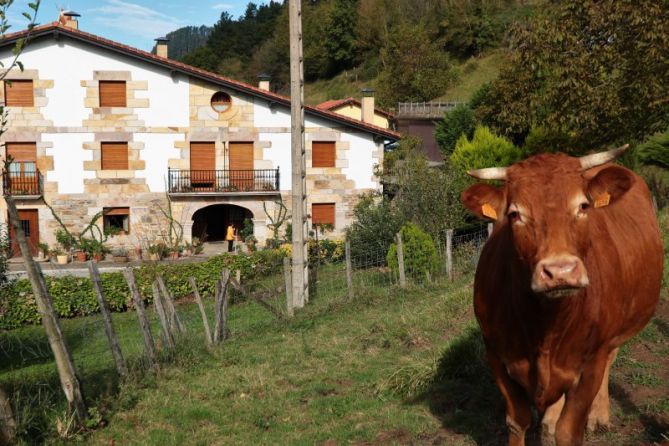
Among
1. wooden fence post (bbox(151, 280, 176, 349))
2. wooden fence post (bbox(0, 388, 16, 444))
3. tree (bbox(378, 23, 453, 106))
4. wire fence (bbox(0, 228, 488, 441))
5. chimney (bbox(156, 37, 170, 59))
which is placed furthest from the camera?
tree (bbox(378, 23, 453, 106))

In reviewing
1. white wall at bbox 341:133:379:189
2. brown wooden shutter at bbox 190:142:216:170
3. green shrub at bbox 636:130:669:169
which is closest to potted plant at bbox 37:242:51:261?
brown wooden shutter at bbox 190:142:216:170

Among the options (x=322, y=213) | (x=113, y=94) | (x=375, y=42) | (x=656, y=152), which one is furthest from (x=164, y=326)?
(x=375, y=42)

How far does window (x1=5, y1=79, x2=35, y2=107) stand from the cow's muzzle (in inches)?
1079

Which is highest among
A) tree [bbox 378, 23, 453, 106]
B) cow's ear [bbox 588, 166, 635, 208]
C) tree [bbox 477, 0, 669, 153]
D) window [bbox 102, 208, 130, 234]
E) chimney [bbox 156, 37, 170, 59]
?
tree [bbox 378, 23, 453, 106]

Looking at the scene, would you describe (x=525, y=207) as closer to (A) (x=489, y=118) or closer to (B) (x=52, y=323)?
(B) (x=52, y=323)

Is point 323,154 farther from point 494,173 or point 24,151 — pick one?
point 494,173

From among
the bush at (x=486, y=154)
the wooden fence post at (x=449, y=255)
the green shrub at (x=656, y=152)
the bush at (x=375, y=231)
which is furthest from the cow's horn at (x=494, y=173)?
the green shrub at (x=656, y=152)

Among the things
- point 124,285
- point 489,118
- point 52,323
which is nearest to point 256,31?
point 489,118

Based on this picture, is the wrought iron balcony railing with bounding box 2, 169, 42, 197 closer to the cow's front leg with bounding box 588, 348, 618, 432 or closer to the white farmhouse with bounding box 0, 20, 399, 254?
the white farmhouse with bounding box 0, 20, 399, 254

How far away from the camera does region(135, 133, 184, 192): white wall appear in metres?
28.1

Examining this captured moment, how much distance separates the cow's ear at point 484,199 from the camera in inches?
168

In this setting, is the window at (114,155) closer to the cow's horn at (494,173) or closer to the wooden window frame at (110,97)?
the wooden window frame at (110,97)

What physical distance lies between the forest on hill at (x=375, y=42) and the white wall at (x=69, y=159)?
3150cm

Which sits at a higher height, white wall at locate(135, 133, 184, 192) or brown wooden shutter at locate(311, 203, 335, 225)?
white wall at locate(135, 133, 184, 192)
